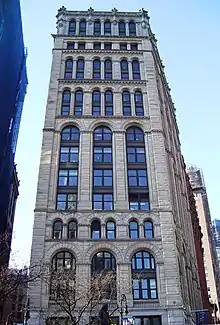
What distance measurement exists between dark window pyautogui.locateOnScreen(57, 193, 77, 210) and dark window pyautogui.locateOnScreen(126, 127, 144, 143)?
Answer: 11828 millimetres

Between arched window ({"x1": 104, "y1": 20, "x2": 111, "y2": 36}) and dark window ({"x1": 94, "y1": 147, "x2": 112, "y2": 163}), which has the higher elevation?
arched window ({"x1": 104, "y1": 20, "x2": 111, "y2": 36})

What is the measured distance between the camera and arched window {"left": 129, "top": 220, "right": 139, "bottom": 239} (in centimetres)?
4247

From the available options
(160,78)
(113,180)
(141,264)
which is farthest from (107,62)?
(141,264)

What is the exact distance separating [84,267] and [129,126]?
20999 mm

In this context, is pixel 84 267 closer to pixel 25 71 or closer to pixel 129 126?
pixel 129 126

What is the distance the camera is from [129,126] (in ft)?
169

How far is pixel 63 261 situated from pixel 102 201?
338 inches

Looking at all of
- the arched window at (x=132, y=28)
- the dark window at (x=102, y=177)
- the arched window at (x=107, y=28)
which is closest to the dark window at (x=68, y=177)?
the dark window at (x=102, y=177)

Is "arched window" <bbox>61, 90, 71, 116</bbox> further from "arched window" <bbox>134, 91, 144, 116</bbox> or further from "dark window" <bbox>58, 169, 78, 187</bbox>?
"arched window" <bbox>134, 91, 144, 116</bbox>

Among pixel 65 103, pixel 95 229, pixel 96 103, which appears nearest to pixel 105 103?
pixel 96 103

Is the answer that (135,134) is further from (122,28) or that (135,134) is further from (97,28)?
(97,28)

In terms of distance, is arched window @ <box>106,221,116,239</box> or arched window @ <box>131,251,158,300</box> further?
arched window @ <box>106,221,116,239</box>

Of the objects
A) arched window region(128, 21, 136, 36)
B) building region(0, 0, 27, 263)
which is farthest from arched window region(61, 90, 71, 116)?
arched window region(128, 21, 136, 36)

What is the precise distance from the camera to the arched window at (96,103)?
52725mm
